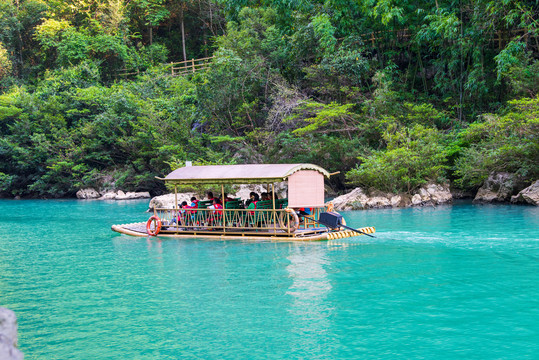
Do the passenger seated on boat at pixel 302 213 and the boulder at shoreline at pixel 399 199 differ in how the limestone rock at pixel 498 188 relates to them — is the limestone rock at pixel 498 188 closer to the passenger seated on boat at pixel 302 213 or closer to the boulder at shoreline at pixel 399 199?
the boulder at shoreline at pixel 399 199

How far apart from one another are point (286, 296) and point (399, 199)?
15.7 metres

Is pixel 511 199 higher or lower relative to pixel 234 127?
lower

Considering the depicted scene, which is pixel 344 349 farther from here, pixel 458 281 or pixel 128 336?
pixel 458 281

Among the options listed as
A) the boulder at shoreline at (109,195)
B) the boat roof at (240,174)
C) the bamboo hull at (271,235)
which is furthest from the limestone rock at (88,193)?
the boat roof at (240,174)

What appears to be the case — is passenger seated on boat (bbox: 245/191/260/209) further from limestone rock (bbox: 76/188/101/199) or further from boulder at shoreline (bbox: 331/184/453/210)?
limestone rock (bbox: 76/188/101/199)

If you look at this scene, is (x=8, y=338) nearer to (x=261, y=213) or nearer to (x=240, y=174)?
(x=240, y=174)

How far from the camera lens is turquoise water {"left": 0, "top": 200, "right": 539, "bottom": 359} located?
22.4ft

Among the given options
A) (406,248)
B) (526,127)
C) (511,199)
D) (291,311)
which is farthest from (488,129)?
(291,311)

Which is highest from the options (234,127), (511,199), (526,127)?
(234,127)

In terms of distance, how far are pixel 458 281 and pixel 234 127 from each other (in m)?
25.2

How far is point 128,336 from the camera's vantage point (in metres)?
7.40

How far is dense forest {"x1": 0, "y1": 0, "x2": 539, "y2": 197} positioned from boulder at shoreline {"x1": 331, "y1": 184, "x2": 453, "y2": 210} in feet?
1.91

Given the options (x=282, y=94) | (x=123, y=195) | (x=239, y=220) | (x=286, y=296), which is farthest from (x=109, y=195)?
(x=286, y=296)

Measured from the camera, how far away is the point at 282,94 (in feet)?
97.0
